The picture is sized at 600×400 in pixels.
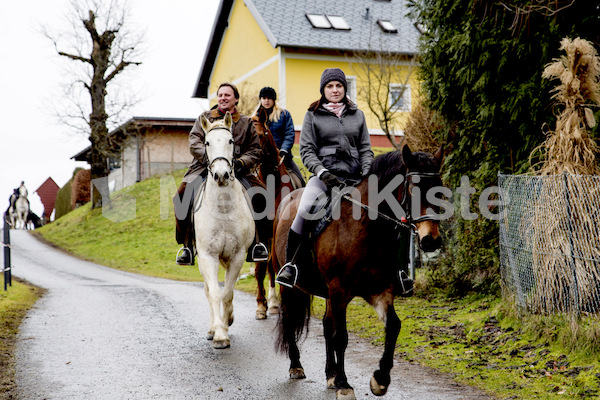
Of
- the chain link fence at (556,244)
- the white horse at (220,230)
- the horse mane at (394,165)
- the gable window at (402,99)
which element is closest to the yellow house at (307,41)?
the gable window at (402,99)

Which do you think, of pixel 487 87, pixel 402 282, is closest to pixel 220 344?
pixel 402 282

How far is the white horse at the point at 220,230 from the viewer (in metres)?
7.93

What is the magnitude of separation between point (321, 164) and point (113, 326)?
4.73 meters

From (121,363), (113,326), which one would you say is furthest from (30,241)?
(121,363)

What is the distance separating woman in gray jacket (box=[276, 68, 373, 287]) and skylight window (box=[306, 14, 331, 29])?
27.7 m

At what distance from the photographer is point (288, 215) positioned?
698 centimetres

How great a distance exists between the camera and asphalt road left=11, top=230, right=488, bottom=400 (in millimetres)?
5844

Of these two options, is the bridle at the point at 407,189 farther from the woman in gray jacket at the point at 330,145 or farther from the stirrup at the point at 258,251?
the stirrup at the point at 258,251

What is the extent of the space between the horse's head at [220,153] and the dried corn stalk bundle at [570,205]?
3.72 m

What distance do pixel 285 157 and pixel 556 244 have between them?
15.9 ft

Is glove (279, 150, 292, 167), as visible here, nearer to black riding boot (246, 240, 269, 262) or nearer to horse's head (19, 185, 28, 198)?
black riding boot (246, 240, 269, 262)

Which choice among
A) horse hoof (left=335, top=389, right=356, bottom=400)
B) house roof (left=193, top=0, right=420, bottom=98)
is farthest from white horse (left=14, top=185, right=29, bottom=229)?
horse hoof (left=335, top=389, right=356, bottom=400)

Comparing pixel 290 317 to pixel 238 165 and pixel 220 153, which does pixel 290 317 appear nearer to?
pixel 220 153

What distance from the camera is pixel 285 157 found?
1084 cm
